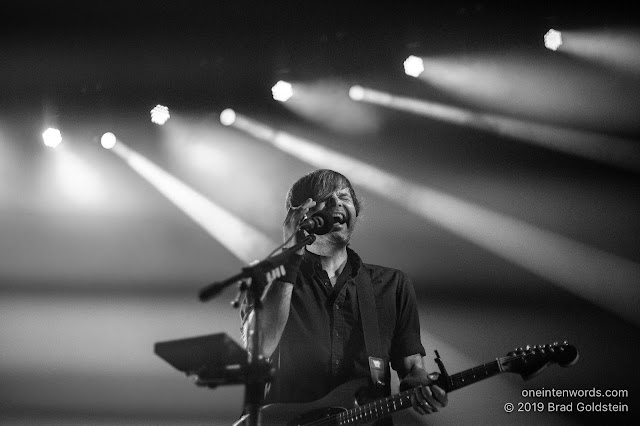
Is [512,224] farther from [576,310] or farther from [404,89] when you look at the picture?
[404,89]

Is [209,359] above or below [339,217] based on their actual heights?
below

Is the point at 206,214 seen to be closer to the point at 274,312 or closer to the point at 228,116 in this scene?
the point at 228,116

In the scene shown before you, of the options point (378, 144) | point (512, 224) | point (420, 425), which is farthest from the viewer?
point (378, 144)

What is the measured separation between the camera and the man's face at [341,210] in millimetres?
2594

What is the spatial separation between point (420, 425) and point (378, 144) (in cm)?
182

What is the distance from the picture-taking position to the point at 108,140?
500cm

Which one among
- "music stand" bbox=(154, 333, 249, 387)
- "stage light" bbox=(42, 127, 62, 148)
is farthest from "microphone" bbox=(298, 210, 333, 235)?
"stage light" bbox=(42, 127, 62, 148)

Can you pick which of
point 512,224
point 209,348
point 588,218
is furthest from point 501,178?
point 209,348

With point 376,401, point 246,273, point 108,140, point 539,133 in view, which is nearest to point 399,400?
point 376,401

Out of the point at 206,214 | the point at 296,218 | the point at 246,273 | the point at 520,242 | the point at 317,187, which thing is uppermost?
the point at 206,214

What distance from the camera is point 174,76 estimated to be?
15.6 ft

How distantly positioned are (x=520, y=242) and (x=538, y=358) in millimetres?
1609

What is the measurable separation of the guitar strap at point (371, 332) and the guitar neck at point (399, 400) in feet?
0.41

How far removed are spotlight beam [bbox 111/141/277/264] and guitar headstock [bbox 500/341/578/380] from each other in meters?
2.21
